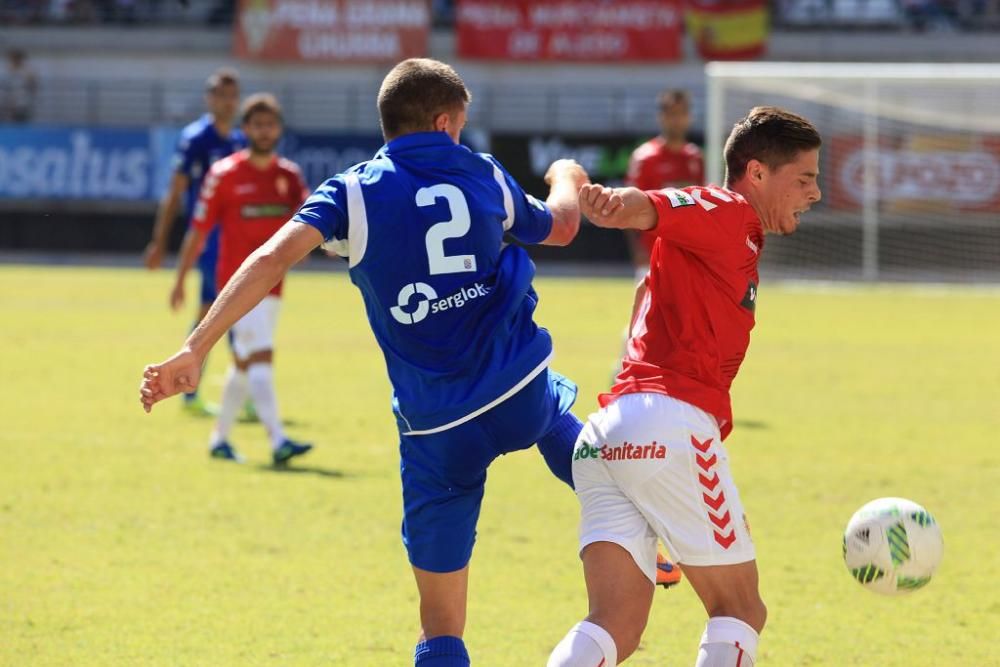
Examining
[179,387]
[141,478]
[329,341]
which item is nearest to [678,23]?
[329,341]

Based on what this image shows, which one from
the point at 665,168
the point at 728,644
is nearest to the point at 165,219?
the point at 665,168

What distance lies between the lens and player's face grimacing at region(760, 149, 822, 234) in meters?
4.58

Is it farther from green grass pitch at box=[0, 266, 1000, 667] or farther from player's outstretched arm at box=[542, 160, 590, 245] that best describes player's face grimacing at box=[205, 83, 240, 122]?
player's outstretched arm at box=[542, 160, 590, 245]

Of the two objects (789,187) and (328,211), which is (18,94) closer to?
(328,211)

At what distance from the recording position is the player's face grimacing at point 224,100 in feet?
41.4

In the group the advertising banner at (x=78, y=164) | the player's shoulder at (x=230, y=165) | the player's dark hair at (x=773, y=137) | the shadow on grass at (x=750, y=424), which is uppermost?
the player's dark hair at (x=773, y=137)

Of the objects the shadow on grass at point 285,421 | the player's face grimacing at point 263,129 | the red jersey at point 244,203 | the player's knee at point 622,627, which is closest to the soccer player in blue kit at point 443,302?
the player's knee at point 622,627

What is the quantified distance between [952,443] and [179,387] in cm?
822

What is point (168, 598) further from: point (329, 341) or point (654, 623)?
point (329, 341)

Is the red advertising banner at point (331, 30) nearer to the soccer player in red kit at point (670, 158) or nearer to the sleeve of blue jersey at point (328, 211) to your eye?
the soccer player in red kit at point (670, 158)

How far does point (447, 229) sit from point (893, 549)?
176 cm

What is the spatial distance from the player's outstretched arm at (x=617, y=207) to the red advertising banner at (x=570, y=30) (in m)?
30.0

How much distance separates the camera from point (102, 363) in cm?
1559

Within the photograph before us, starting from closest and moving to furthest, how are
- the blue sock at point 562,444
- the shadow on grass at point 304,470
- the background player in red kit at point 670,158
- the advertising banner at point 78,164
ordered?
the blue sock at point 562,444
the shadow on grass at point 304,470
the background player in red kit at point 670,158
the advertising banner at point 78,164
